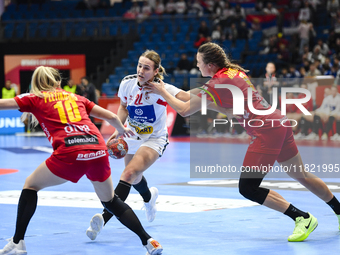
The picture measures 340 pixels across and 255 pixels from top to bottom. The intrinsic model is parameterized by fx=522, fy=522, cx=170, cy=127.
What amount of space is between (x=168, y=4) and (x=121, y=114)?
59.5ft

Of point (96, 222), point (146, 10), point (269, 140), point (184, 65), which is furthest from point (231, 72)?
point (146, 10)

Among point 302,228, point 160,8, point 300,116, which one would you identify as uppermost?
point 160,8

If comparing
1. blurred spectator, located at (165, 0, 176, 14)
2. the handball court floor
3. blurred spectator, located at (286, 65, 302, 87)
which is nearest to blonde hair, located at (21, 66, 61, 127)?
the handball court floor

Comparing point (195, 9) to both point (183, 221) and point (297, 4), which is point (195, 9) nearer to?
point (297, 4)

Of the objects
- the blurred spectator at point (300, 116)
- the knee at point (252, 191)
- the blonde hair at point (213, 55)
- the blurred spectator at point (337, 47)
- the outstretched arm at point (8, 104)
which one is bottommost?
the blurred spectator at point (300, 116)

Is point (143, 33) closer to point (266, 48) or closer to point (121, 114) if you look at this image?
Answer: point (266, 48)

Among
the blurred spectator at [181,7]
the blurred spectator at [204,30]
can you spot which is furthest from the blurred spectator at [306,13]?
the blurred spectator at [181,7]

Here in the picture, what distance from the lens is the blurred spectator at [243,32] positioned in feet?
66.6

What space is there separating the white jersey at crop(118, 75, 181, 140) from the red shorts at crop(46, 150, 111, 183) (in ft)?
4.11

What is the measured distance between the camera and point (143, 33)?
898 inches

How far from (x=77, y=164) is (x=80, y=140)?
194 millimetres

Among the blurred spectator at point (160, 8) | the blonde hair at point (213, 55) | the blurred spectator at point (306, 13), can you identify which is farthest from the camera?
the blurred spectator at point (160, 8)

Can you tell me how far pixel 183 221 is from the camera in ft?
18.0

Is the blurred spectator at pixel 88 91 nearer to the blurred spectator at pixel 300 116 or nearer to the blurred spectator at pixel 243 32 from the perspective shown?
the blurred spectator at pixel 300 116
